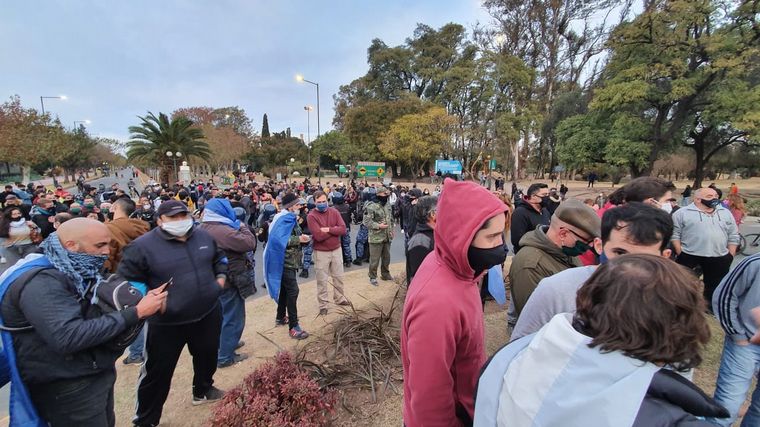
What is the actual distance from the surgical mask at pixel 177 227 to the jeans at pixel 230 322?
1.18 m

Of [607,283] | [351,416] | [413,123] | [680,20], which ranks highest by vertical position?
[680,20]

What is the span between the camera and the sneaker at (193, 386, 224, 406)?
319cm

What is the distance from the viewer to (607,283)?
3.40 feet

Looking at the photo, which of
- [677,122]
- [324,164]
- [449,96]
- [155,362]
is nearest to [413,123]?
[449,96]

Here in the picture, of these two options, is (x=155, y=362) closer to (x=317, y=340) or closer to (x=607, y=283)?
(x=317, y=340)

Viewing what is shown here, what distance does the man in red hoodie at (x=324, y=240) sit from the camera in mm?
5070

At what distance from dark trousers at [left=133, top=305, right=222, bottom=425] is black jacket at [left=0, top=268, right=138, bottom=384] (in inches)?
31.5

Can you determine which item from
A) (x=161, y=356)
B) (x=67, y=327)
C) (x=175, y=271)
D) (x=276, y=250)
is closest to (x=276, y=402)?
(x=161, y=356)

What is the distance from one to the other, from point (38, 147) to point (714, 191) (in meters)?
38.6

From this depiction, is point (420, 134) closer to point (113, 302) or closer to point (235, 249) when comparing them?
point (235, 249)

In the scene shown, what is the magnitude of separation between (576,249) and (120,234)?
174 inches

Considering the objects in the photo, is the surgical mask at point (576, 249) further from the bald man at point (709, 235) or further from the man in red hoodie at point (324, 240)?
the man in red hoodie at point (324, 240)

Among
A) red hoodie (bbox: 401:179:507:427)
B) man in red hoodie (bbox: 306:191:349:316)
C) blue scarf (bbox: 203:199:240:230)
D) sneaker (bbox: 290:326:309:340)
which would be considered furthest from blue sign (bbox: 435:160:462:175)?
red hoodie (bbox: 401:179:507:427)

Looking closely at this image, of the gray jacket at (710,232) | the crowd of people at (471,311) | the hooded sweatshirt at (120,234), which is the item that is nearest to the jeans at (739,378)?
the crowd of people at (471,311)
